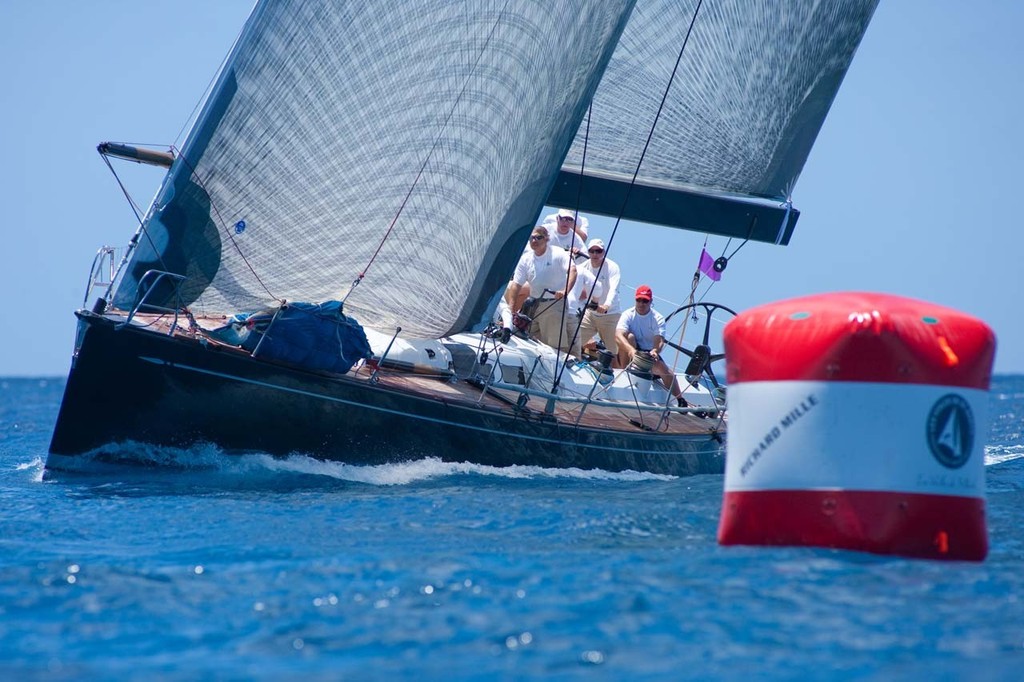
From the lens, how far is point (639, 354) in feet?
41.1

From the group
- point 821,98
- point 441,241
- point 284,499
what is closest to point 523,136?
point 441,241

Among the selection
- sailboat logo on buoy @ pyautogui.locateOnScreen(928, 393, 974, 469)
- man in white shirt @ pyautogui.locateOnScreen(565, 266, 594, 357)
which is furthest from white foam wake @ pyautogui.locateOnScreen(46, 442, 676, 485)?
sailboat logo on buoy @ pyautogui.locateOnScreen(928, 393, 974, 469)

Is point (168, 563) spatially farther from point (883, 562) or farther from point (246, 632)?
point (883, 562)

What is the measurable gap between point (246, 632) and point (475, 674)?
1.08m

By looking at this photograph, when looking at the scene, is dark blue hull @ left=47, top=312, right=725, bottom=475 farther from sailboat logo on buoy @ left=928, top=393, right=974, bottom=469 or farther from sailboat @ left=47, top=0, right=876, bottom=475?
sailboat logo on buoy @ left=928, top=393, right=974, bottom=469

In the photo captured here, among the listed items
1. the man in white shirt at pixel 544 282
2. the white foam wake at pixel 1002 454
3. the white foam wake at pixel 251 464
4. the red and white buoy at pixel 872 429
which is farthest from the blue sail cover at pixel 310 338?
the white foam wake at pixel 1002 454

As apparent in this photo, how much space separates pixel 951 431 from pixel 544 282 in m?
7.90

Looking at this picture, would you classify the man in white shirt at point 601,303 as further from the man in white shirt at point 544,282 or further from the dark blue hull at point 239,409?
the dark blue hull at point 239,409

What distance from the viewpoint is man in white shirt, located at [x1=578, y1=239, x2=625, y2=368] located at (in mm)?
13492

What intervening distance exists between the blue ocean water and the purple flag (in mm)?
6606

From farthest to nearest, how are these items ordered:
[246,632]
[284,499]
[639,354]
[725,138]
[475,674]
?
[725,138] < [639,354] < [284,499] < [246,632] < [475,674]

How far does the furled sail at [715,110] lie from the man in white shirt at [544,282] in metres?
0.54

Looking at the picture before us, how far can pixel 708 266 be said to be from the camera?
579 inches

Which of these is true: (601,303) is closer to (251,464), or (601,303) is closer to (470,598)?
(251,464)
